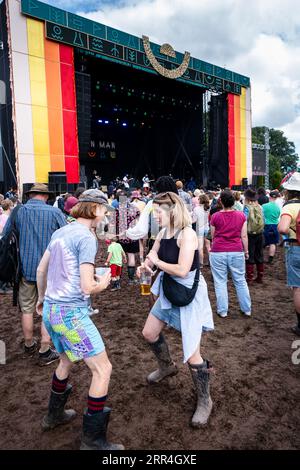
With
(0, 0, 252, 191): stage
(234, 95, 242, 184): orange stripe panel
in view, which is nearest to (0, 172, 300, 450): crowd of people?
(0, 0, 252, 191): stage

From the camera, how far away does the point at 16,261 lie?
3445 millimetres

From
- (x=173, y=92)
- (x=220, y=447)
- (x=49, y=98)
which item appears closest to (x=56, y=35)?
(x=49, y=98)

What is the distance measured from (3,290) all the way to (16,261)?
3103 mm

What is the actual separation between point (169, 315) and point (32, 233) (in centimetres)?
178

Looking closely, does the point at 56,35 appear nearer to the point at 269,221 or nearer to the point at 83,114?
the point at 83,114

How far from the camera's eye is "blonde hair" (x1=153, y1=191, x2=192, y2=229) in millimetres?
2555

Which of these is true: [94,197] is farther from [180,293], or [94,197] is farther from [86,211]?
[180,293]

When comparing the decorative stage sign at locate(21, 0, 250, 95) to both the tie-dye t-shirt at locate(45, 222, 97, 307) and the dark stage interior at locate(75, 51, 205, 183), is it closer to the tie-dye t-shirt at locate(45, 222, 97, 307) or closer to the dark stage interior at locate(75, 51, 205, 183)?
the dark stage interior at locate(75, 51, 205, 183)

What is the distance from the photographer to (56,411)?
2.46m

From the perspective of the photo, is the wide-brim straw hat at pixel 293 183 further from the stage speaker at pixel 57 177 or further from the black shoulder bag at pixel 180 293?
the stage speaker at pixel 57 177

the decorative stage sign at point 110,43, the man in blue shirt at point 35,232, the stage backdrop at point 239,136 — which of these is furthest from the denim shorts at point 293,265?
the stage backdrop at point 239,136

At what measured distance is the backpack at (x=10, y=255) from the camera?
340cm

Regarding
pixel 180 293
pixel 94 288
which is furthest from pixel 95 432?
pixel 180 293

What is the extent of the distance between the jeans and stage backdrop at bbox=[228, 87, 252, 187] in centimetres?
1844
